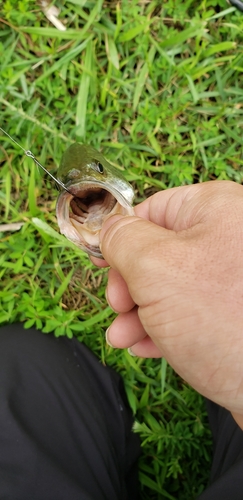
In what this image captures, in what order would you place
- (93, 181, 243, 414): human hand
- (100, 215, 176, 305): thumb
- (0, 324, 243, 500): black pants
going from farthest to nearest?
(0, 324, 243, 500): black pants < (100, 215, 176, 305): thumb < (93, 181, 243, 414): human hand

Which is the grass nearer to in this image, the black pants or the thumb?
the black pants

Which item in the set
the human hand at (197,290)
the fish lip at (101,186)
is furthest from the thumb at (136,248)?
the fish lip at (101,186)

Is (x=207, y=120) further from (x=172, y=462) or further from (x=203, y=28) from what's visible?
(x=172, y=462)

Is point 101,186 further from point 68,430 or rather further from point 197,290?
point 68,430

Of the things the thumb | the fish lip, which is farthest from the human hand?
the fish lip

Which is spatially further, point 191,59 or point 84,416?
point 191,59

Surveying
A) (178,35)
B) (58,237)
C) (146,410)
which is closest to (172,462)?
(146,410)

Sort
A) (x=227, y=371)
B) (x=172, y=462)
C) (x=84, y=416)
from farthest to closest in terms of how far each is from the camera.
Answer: (x=172, y=462), (x=84, y=416), (x=227, y=371)
